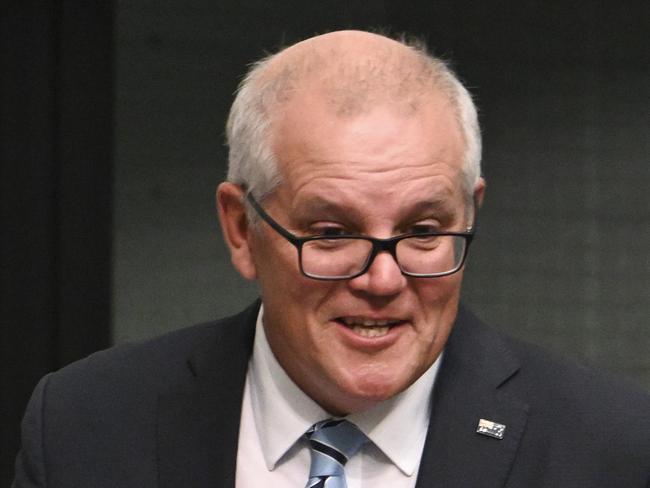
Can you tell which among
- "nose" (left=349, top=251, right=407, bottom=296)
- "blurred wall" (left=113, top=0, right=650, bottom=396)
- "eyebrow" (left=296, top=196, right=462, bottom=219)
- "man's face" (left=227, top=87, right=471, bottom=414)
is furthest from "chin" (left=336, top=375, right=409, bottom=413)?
"blurred wall" (left=113, top=0, right=650, bottom=396)

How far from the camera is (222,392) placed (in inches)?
102

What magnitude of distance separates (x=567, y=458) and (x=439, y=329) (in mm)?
327

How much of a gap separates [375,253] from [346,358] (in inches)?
7.3

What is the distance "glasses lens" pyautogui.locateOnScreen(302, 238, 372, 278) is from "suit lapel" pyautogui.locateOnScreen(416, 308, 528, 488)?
376 mm

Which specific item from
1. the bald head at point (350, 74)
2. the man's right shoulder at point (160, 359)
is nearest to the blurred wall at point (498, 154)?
the man's right shoulder at point (160, 359)

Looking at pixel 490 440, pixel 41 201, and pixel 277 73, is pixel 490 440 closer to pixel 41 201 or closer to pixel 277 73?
pixel 277 73

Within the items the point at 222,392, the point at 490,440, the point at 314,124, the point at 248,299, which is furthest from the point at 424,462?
the point at 248,299

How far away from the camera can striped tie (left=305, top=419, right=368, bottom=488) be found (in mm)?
2422

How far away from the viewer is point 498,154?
3.66 m

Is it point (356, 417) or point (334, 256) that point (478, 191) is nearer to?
point (334, 256)

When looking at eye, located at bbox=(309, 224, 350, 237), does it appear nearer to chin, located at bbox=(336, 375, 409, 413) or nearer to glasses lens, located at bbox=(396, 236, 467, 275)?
glasses lens, located at bbox=(396, 236, 467, 275)

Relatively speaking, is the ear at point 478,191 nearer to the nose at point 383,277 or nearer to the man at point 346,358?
the man at point 346,358

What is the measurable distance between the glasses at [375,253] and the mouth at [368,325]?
79mm

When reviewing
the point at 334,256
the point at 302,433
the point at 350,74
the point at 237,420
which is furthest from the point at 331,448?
the point at 350,74
